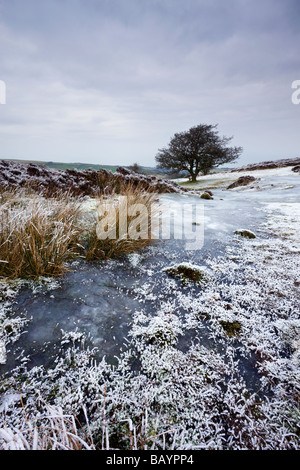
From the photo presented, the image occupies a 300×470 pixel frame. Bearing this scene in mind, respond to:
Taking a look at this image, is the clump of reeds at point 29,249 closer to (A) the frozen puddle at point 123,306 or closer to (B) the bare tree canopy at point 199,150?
(A) the frozen puddle at point 123,306

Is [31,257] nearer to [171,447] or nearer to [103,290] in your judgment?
[103,290]

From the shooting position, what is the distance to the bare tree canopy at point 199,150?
23.8m

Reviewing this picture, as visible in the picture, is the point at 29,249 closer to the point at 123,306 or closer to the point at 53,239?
the point at 53,239

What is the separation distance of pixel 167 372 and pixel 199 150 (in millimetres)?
26507

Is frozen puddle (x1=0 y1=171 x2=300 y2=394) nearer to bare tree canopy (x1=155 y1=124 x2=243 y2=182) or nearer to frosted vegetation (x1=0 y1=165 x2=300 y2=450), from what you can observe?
frosted vegetation (x1=0 y1=165 x2=300 y2=450)

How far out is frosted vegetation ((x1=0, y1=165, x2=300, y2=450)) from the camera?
836 mm

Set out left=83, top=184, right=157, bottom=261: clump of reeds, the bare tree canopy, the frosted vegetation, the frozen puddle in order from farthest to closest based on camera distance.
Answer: the bare tree canopy < left=83, top=184, right=157, bottom=261: clump of reeds < the frozen puddle < the frosted vegetation

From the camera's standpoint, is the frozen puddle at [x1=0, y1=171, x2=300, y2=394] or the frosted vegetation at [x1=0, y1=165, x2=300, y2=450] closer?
the frosted vegetation at [x1=0, y1=165, x2=300, y2=450]

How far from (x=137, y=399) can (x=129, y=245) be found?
1831mm

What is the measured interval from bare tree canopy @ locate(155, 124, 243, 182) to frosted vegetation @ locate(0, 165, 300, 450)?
81.4 feet

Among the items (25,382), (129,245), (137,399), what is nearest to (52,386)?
(25,382)

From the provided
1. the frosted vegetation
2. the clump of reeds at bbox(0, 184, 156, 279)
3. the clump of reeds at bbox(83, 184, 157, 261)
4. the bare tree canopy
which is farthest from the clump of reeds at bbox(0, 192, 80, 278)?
the bare tree canopy

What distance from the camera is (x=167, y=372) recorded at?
111 centimetres
